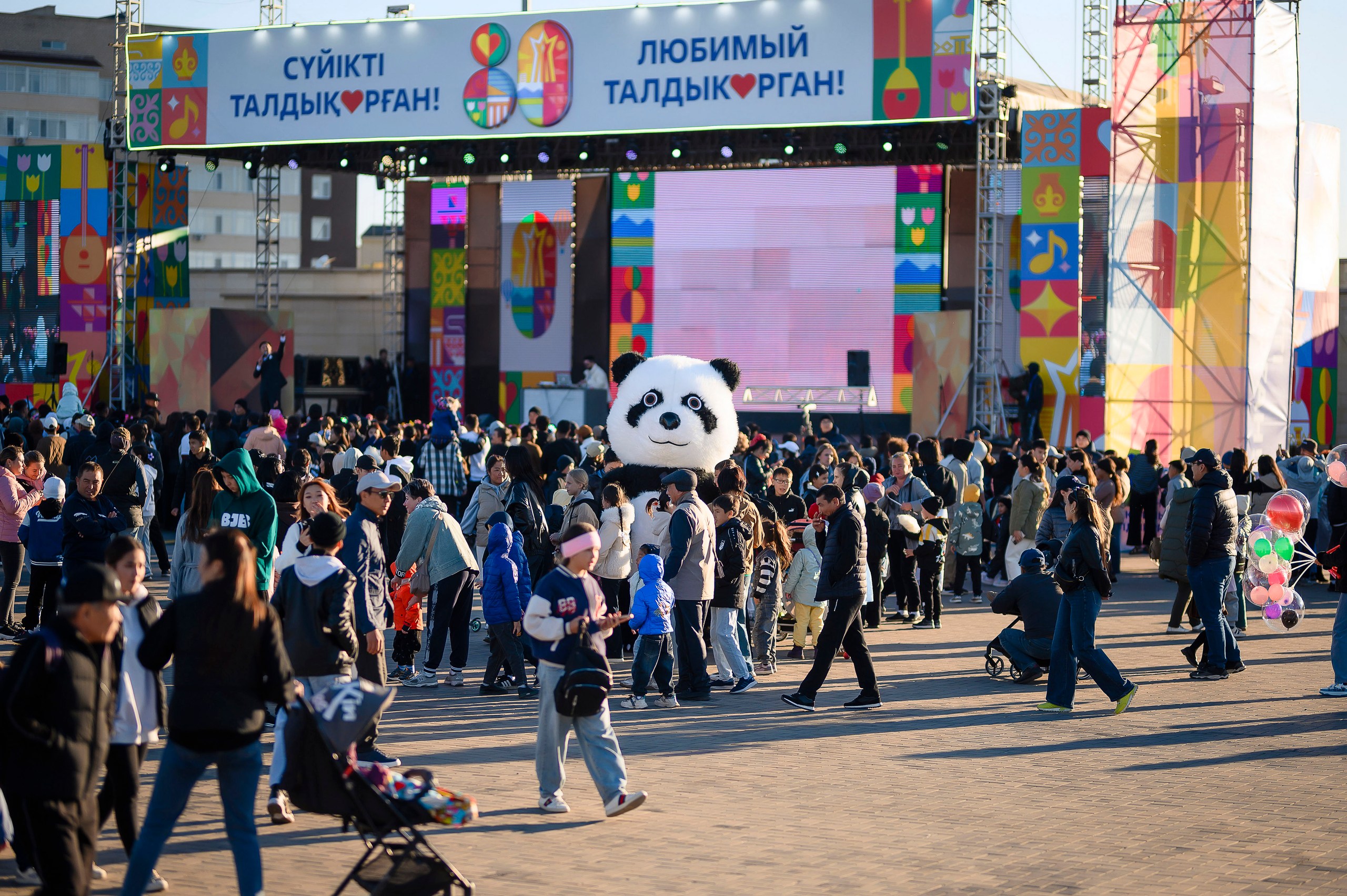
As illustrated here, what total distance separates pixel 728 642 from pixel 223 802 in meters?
5.25

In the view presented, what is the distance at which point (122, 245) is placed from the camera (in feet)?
88.7

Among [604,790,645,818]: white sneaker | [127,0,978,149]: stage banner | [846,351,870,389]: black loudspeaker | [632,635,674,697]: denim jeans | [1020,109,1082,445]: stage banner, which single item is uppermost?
[127,0,978,149]: stage banner

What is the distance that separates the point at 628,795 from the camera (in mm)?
6469

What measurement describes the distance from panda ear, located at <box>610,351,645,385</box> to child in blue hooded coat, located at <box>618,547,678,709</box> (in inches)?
145

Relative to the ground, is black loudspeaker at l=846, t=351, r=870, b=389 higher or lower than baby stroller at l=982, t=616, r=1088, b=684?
higher

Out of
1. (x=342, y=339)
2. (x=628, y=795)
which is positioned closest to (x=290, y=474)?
(x=628, y=795)

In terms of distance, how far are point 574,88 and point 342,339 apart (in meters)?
13.8

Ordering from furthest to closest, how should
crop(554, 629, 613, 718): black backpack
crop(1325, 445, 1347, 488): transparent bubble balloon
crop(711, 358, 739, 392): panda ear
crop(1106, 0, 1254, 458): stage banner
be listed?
crop(1106, 0, 1254, 458): stage banner → crop(711, 358, 739, 392): panda ear → crop(1325, 445, 1347, 488): transparent bubble balloon → crop(554, 629, 613, 718): black backpack

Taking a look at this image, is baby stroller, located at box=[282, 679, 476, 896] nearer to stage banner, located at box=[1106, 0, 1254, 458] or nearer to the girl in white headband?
the girl in white headband

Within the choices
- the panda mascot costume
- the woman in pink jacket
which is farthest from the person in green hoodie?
the panda mascot costume

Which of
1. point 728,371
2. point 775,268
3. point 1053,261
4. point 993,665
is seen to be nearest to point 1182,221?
point 1053,261

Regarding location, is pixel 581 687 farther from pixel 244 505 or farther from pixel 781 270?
pixel 781 270

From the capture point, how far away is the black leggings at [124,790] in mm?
5406

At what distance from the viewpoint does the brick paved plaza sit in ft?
18.9
